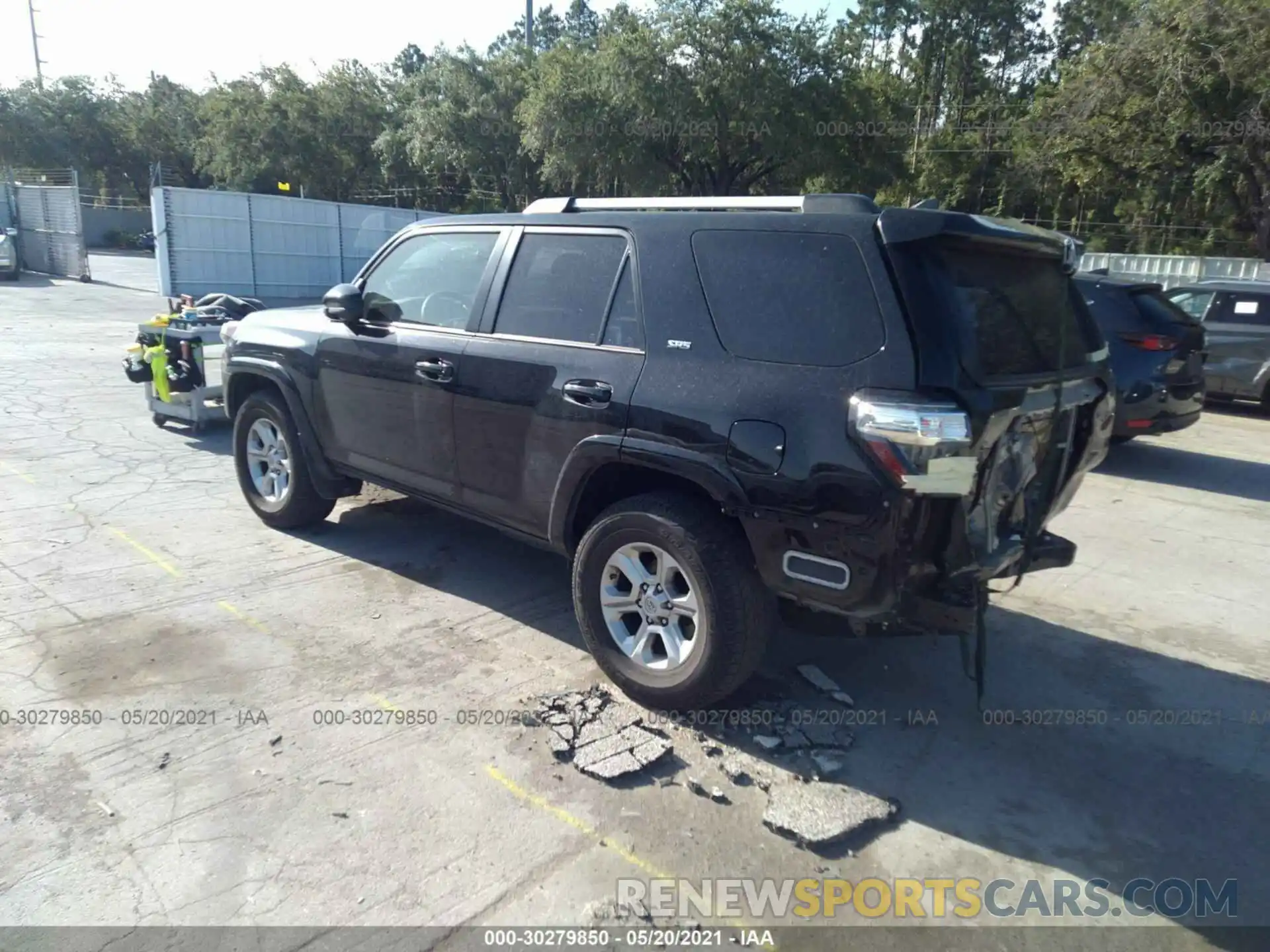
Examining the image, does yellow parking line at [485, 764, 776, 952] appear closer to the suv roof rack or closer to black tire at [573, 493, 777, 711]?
black tire at [573, 493, 777, 711]

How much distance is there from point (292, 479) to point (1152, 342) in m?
7.35

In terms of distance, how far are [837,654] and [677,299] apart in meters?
1.96

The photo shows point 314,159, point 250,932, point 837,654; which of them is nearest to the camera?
point 250,932

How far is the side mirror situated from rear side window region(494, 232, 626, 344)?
0.99m

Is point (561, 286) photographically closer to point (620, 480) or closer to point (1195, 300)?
point (620, 480)

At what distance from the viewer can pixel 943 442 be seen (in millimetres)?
2955

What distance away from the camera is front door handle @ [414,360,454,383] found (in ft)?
14.6

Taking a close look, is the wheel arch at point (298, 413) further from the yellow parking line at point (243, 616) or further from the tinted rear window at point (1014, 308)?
the tinted rear window at point (1014, 308)

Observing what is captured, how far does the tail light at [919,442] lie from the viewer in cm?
295

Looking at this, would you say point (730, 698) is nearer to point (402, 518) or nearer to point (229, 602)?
point (229, 602)

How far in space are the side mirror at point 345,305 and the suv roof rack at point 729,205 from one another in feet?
3.45

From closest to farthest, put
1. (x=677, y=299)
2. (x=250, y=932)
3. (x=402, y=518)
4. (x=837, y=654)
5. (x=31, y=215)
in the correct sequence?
(x=250, y=932), (x=677, y=299), (x=837, y=654), (x=402, y=518), (x=31, y=215)

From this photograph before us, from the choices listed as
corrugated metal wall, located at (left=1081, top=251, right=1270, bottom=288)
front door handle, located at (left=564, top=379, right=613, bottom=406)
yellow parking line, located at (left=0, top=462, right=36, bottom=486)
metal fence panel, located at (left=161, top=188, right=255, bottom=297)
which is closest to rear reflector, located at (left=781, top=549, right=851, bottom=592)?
front door handle, located at (left=564, top=379, right=613, bottom=406)

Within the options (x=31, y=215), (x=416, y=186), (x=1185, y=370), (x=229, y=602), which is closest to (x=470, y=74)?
(x=416, y=186)
